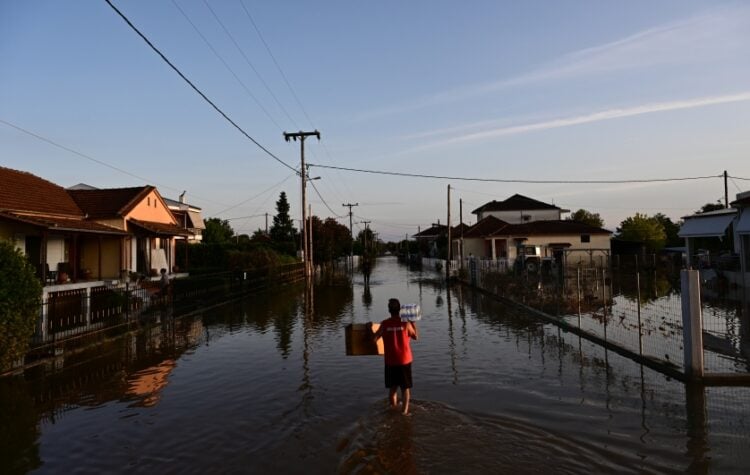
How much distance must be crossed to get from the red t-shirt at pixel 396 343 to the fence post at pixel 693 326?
446 centimetres

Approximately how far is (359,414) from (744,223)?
75.3ft

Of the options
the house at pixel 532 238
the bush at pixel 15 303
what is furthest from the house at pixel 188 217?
the bush at pixel 15 303

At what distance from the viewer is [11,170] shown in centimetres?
2456

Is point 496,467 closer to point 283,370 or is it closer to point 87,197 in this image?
point 283,370

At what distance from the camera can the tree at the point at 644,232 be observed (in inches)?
2139

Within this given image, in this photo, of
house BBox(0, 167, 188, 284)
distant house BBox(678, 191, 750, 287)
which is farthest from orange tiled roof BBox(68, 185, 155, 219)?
distant house BBox(678, 191, 750, 287)

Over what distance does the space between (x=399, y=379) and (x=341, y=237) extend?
59.6 meters

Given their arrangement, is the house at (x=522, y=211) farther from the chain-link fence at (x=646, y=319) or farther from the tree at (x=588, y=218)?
the chain-link fence at (x=646, y=319)

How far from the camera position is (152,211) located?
30578 mm

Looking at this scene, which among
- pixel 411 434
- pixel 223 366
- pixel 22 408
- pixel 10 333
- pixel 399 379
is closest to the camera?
pixel 411 434

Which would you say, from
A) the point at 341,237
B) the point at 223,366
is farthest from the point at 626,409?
the point at 341,237

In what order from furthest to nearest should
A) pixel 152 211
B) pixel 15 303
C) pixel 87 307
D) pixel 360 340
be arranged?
1. pixel 152 211
2. pixel 87 307
3. pixel 15 303
4. pixel 360 340

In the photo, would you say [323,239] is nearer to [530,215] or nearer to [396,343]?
[530,215]

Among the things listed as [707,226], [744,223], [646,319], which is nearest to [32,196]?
[646,319]
